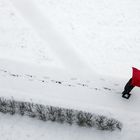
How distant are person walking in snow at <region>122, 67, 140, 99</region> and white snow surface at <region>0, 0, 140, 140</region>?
0.24 metres

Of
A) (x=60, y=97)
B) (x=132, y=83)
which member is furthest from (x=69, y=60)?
(x=132, y=83)

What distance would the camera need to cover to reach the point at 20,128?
387 inches

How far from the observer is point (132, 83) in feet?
30.7

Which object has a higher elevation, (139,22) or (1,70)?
(139,22)

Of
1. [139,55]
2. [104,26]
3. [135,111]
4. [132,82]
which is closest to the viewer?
[132,82]

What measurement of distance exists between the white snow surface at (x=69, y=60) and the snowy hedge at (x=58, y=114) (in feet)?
0.79

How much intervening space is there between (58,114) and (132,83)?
2.67 metres

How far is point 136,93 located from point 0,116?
16.4ft

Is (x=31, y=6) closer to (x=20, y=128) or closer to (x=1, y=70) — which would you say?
(x=1, y=70)

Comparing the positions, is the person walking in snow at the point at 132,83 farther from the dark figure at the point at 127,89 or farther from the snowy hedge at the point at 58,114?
the snowy hedge at the point at 58,114

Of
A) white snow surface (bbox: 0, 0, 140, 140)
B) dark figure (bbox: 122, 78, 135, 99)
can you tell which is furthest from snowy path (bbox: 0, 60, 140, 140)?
dark figure (bbox: 122, 78, 135, 99)

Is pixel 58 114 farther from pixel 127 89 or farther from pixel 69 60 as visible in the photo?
pixel 69 60

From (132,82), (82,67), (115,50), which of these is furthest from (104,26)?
(132,82)

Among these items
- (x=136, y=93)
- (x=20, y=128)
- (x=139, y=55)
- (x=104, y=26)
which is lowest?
(x=20, y=128)
